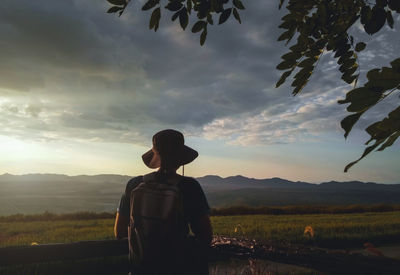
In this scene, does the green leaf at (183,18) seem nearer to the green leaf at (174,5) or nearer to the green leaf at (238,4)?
the green leaf at (174,5)

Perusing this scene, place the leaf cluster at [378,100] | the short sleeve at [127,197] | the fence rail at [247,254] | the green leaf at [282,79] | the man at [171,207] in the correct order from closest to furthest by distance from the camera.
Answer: the leaf cluster at [378,100] < the green leaf at [282,79] < the man at [171,207] < the short sleeve at [127,197] < the fence rail at [247,254]

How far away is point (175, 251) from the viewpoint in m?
2.79

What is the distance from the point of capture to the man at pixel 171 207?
2.78 m

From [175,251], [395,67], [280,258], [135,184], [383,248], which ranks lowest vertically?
[383,248]

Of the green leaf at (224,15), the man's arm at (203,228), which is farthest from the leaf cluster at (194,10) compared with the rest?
the man's arm at (203,228)

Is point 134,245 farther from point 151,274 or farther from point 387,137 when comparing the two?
point 387,137

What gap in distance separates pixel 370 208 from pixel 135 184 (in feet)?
120

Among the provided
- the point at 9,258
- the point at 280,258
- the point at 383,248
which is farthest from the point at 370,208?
the point at 9,258

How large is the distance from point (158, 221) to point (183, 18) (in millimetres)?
1604

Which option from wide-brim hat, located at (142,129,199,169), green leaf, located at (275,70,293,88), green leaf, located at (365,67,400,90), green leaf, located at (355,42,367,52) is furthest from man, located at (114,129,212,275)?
green leaf, located at (365,67,400,90)

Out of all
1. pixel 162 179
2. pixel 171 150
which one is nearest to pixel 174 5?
pixel 171 150

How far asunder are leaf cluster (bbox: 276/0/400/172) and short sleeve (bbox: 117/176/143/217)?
1.58 m

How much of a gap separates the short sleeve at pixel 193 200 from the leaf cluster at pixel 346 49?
115 cm

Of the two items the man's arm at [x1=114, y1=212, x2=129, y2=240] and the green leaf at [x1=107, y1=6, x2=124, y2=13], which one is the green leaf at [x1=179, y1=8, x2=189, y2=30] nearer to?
the green leaf at [x1=107, y1=6, x2=124, y2=13]
